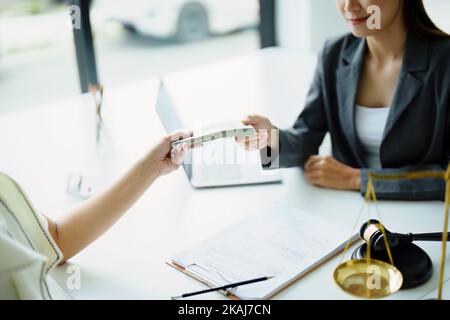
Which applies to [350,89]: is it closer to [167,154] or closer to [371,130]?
[371,130]

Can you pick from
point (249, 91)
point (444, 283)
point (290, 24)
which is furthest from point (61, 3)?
point (444, 283)

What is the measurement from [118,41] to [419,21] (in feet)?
13.9

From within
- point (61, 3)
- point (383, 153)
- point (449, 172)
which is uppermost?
point (61, 3)

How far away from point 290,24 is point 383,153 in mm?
1515

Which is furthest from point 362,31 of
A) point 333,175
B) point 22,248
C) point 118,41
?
point 118,41

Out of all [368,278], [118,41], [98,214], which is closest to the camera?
[368,278]

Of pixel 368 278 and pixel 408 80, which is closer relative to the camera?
pixel 368 278

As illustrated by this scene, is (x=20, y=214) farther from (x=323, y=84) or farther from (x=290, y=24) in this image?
(x=290, y=24)

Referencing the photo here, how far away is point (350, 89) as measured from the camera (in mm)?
1536

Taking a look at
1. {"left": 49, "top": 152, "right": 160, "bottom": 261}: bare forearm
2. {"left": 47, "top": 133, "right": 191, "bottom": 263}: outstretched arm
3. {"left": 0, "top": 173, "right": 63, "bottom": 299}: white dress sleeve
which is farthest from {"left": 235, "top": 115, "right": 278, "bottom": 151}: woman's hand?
{"left": 0, "top": 173, "right": 63, "bottom": 299}: white dress sleeve

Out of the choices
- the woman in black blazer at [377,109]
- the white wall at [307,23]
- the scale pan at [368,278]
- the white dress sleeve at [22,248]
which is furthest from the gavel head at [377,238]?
the white wall at [307,23]

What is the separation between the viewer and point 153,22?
495cm

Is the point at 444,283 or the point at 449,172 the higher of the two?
the point at 449,172

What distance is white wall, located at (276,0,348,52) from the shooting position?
2.62m
